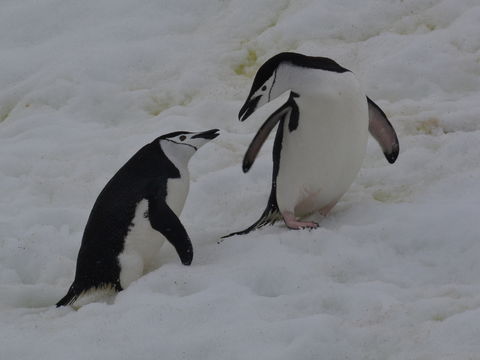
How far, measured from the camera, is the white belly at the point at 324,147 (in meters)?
3.77

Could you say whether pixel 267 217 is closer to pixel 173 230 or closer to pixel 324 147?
pixel 324 147

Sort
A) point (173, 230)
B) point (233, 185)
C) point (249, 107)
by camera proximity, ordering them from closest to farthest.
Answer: point (173, 230) < point (249, 107) < point (233, 185)

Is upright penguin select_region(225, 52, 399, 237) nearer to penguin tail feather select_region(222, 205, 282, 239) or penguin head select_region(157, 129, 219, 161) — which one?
penguin tail feather select_region(222, 205, 282, 239)

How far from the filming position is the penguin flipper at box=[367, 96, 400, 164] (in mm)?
4148

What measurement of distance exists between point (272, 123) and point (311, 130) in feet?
0.78

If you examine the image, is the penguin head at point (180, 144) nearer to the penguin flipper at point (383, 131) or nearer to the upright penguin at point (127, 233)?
the upright penguin at point (127, 233)

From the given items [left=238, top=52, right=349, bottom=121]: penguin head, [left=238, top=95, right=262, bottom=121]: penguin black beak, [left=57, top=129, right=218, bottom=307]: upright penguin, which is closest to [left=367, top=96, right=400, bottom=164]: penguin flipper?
[left=238, top=52, right=349, bottom=121]: penguin head

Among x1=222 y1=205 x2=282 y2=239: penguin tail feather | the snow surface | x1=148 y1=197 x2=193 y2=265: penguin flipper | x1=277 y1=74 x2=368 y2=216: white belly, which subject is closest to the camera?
the snow surface

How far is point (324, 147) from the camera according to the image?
12.5 ft

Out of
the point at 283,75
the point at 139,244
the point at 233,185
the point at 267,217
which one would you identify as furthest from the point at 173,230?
the point at 233,185

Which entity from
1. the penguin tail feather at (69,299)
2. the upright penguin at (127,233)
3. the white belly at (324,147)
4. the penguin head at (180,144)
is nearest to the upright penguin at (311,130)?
the white belly at (324,147)

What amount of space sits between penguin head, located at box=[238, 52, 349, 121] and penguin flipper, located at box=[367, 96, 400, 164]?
1.16 feet

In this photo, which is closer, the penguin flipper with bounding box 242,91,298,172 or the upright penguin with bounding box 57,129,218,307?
the upright penguin with bounding box 57,129,218,307

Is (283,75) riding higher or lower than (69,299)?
higher
